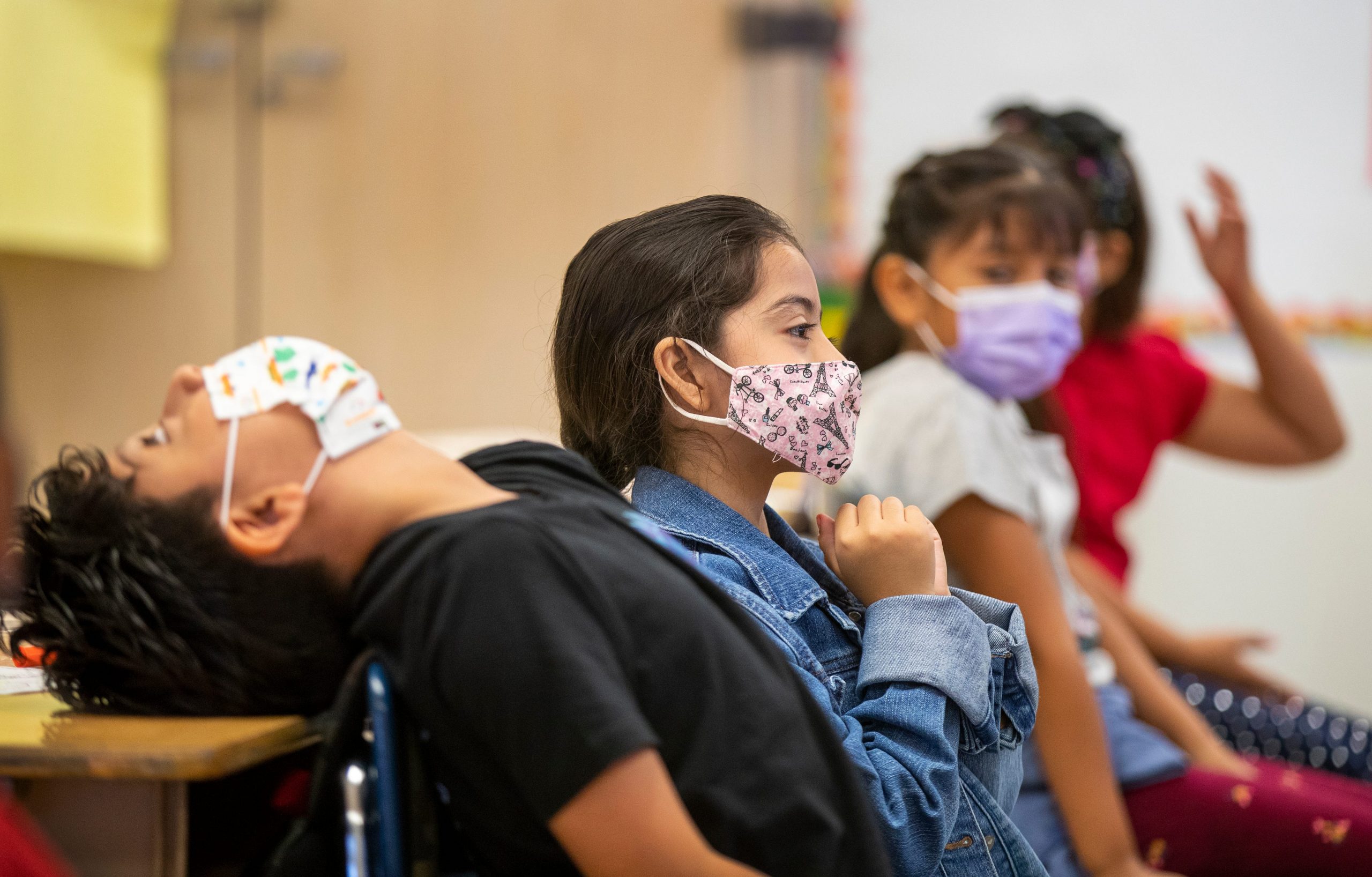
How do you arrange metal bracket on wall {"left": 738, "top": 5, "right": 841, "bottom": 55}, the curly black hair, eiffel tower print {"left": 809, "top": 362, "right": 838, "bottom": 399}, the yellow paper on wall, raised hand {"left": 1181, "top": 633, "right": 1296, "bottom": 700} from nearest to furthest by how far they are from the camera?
the curly black hair → eiffel tower print {"left": 809, "top": 362, "right": 838, "bottom": 399} → raised hand {"left": 1181, "top": 633, "right": 1296, "bottom": 700} → the yellow paper on wall → metal bracket on wall {"left": 738, "top": 5, "right": 841, "bottom": 55}

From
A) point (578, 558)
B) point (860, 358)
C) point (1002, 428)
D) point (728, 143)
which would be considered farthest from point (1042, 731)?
point (728, 143)

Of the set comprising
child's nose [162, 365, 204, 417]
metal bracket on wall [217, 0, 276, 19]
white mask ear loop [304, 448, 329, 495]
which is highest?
metal bracket on wall [217, 0, 276, 19]

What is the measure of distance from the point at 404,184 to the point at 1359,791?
2.40 meters

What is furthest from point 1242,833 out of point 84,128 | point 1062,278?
point 84,128

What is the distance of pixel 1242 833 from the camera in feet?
5.24

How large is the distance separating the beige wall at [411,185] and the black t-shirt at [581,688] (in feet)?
6.75

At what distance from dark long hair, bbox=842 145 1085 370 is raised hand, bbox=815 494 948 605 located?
0.52 metres

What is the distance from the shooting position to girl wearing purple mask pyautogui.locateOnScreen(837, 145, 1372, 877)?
4.77 ft

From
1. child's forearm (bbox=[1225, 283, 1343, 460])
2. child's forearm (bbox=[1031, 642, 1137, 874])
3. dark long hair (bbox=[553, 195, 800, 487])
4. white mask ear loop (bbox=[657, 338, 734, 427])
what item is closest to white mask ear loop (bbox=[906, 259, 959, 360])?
child's forearm (bbox=[1031, 642, 1137, 874])

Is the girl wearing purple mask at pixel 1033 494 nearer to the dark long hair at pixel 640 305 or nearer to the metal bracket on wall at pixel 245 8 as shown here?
the dark long hair at pixel 640 305

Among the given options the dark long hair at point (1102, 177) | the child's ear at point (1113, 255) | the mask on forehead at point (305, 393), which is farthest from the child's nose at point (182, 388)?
the child's ear at point (1113, 255)

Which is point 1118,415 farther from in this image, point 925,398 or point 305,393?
point 305,393

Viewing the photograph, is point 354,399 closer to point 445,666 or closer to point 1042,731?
point 445,666

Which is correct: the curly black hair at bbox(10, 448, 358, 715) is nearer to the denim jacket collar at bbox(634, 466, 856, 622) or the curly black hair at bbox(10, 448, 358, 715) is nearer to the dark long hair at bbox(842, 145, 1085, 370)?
the denim jacket collar at bbox(634, 466, 856, 622)
